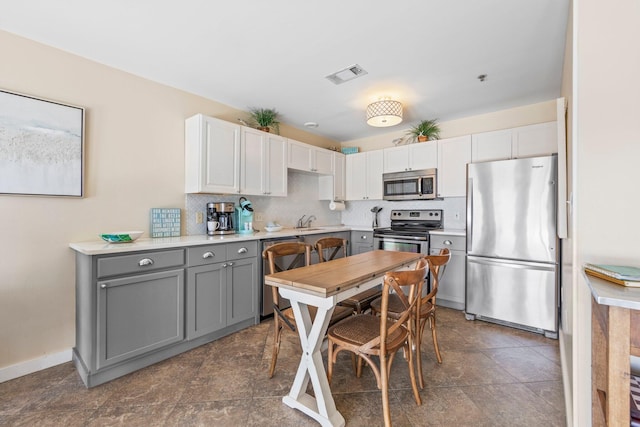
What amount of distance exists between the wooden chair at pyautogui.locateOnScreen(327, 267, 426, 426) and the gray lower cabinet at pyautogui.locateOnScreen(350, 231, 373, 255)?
2.35 meters

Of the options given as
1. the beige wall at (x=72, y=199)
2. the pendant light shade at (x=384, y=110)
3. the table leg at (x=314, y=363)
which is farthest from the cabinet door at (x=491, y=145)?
the beige wall at (x=72, y=199)

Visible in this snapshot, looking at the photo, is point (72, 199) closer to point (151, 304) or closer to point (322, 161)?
point (151, 304)

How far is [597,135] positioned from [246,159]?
114 inches

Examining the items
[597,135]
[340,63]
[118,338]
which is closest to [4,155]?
[118,338]

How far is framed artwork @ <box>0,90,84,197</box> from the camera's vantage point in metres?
2.01

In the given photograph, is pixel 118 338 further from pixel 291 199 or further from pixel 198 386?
pixel 291 199

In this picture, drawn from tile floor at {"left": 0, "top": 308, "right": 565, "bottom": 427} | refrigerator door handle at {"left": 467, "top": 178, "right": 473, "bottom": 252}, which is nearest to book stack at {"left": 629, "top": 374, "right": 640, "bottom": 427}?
tile floor at {"left": 0, "top": 308, "right": 565, "bottom": 427}

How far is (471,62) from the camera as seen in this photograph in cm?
249

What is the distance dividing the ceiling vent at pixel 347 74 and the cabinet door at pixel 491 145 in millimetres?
1819

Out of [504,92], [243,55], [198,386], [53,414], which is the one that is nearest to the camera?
[53,414]

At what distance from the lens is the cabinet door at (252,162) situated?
127 inches

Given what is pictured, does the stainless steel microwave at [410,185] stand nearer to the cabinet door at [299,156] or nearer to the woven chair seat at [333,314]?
the cabinet door at [299,156]

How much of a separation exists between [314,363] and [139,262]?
59.1 inches

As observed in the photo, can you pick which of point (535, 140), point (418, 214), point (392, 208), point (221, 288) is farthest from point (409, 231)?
point (221, 288)
